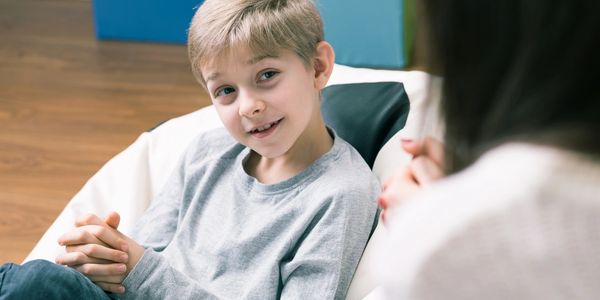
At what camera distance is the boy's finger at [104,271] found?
137cm

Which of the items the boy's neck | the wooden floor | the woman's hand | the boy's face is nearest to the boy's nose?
the boy's face

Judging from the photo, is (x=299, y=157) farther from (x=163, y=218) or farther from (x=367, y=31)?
(x=367, y=31)

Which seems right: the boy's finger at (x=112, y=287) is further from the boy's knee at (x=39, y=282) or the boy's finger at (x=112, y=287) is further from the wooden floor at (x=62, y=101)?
the wooden floor at (x=62, y=101)

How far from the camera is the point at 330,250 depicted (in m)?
1.33

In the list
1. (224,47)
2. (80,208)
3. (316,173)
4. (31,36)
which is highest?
(224,47)

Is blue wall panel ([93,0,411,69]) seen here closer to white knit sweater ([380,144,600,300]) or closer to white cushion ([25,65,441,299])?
white cushion ([25,65,441,299])

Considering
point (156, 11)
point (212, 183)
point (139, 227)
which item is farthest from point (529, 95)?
point (156, 11)

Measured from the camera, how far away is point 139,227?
1.64 meters

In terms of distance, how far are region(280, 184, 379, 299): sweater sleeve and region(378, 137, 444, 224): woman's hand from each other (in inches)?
20.9

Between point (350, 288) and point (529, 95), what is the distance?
34.5 inches

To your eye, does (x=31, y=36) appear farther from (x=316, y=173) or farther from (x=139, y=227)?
(x=316, y=173)

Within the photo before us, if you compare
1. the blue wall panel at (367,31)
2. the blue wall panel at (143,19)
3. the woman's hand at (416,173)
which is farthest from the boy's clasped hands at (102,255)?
the blue wall panel at (143,19)

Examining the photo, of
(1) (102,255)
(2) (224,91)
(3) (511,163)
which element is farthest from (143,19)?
(3) (511,163)

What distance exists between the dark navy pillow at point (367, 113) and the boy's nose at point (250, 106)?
0.28 m
